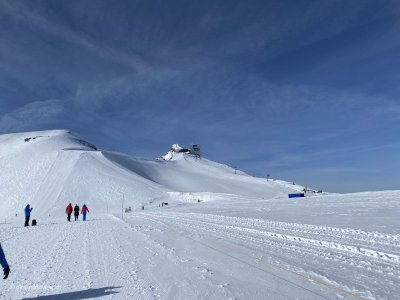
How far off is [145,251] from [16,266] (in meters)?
4.09

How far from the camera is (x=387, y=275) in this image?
330 inches

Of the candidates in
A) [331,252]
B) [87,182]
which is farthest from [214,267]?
[87,182]

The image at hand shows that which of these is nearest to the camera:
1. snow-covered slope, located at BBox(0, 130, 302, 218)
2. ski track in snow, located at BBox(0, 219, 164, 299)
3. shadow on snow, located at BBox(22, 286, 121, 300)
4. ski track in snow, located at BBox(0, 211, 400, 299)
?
shadow on snow, located at BBox(22, 286, 121, 300)

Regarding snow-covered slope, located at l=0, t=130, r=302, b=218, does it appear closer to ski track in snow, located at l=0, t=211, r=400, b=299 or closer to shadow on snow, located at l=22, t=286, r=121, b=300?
ski track in snow, located at l=0, t=211, r=400, b=299

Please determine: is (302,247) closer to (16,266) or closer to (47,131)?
(16,266)

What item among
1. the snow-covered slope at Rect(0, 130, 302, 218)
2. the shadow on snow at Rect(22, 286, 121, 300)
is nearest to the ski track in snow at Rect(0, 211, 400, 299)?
the shadow on snow at Rect(22, 286, 121, 300)

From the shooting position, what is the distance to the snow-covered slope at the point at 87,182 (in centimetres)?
6300

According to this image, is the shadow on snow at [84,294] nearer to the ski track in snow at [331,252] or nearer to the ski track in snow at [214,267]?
the ski track in snow at [214,267]

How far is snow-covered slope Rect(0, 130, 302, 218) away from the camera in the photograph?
63000 mm

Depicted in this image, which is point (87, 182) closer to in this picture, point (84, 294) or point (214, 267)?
point (214, 267)

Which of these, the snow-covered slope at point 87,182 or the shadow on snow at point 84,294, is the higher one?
the snow-covered slope at point 87,182

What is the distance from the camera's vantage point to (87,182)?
73125 mm

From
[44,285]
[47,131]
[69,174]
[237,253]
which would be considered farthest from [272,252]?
[47,131]

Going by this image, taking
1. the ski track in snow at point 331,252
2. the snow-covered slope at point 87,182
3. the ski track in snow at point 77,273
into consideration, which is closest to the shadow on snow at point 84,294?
the ski track in snow at point 77,273
